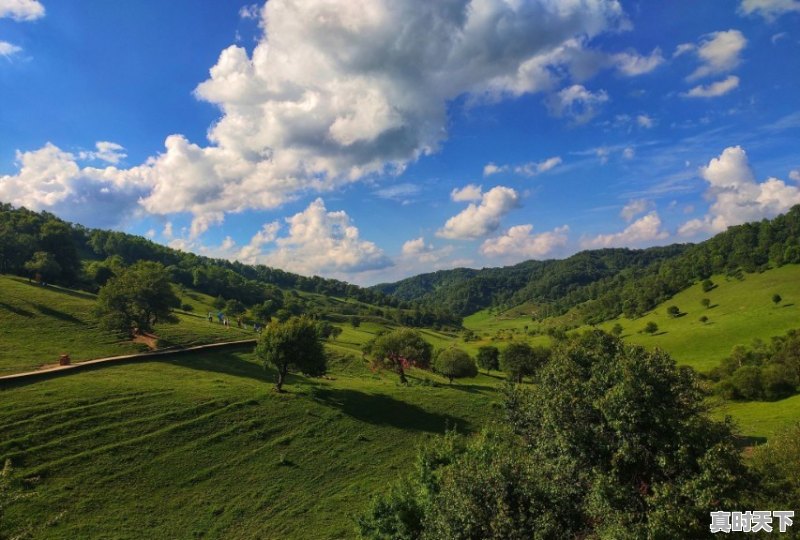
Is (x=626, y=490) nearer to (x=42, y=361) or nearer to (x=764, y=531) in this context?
(x=764, y=531)

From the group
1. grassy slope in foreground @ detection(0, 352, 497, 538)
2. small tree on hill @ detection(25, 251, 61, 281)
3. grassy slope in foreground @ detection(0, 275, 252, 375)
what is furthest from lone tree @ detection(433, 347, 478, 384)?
small tree on hill @ detection(25, 251, 61, 281)

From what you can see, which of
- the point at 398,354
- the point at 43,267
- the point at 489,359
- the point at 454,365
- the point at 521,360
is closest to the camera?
the point at 398,354

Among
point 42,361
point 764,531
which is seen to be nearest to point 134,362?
point 42,361

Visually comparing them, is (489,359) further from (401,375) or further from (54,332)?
(54,332)

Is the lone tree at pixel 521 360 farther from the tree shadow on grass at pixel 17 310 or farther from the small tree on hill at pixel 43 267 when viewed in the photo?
the small tree on hill at pixel 43 267

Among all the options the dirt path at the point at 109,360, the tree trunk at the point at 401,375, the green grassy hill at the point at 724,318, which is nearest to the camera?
the dirt path at the point at 109,360

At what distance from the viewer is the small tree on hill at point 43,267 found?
3954 inches

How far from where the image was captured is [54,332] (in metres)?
65.7

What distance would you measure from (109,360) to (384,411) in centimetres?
3688

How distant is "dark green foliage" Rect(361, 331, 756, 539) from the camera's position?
16312 millimetres

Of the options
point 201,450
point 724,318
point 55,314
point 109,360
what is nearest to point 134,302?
point 55,314

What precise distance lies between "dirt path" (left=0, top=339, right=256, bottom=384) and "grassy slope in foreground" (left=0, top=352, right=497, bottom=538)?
1801mm

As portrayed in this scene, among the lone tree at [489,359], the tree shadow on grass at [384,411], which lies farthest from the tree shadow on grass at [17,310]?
the lone tree at [489,359]

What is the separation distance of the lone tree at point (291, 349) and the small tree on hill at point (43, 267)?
78055mm
